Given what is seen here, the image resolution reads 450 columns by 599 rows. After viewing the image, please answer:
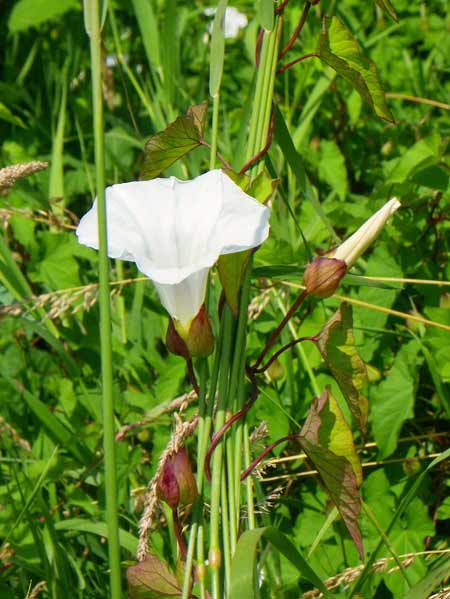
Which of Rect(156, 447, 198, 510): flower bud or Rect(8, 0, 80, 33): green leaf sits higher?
Rect(8, 0, 80, 33): green leaf

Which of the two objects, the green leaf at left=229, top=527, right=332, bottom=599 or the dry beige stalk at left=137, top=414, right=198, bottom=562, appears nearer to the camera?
the green leaf at left=229, top=527, right=332, bottom=599

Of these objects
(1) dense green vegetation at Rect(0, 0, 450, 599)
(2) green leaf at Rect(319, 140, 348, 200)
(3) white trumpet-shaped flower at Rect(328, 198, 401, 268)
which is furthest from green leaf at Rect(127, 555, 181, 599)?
(2) green leaf at Rect(319, 140, 348, 200)

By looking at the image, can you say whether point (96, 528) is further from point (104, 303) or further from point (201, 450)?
point (104, 303)

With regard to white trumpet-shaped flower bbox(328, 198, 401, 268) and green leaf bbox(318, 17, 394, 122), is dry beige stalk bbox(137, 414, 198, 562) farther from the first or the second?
green leaf bbox(318, 17, 394, 122)

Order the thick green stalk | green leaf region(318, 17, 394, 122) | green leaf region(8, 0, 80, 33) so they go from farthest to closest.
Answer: green leaf region(8, 0, 80, 33)
green leaf region(318, 17, 394, 122)
the thick green stalk

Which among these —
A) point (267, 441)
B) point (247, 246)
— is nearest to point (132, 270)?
point (267, 441)

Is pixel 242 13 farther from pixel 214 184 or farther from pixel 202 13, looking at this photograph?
pixel 214 184

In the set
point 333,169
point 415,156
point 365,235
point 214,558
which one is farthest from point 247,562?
point 333,169
